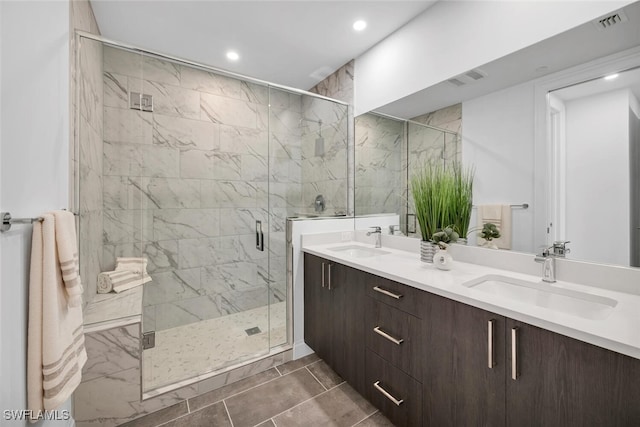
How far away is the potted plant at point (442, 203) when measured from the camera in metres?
1.66

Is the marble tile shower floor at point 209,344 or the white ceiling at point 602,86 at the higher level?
the white ceiling at point 602,86

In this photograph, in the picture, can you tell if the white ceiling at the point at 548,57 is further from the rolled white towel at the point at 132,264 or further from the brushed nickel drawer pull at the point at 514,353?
the rolled white towel at the point at 132,264

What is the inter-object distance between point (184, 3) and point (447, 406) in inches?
109

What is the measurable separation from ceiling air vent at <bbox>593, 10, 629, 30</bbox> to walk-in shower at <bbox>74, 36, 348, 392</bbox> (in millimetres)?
1734

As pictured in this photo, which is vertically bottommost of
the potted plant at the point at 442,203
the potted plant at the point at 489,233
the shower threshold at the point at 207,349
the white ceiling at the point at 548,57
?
the shower threshold at the point at 207,349

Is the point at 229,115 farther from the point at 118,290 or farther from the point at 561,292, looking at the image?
the point at 561,292

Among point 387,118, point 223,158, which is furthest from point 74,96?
point 387,118

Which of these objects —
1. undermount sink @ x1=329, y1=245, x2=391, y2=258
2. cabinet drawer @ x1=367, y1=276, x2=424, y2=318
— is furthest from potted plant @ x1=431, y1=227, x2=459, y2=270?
undermount sink @ x1=329, y1=245, x2=391, y2=258

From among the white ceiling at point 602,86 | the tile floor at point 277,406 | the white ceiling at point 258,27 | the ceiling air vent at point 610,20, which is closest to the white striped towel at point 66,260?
the tile floor at point 277,406

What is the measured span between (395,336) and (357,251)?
1.00 metres

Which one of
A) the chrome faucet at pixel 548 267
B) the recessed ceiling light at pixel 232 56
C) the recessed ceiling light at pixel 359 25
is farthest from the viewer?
the recessed ceiling light at pixel 232 56

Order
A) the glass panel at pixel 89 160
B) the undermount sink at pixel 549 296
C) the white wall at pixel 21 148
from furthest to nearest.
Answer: the glass panel at pixel 89 160 → the undermount sink at pixel 549 296 → the white wall at pixel 21 148

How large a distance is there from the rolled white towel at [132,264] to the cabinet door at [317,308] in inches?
44.9

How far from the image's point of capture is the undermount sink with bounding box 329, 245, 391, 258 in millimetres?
2135
